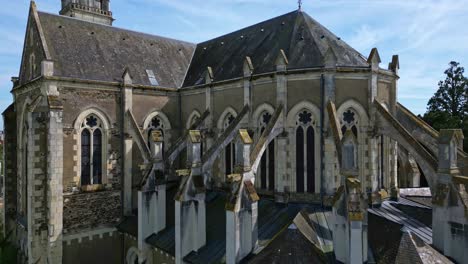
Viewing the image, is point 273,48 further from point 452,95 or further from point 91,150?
point 452,95

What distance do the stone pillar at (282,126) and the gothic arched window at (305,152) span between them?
20.7 inches

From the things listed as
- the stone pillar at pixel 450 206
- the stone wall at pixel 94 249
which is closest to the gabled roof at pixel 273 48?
the stone pillar at pixel 450 206

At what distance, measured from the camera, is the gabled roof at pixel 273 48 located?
44.8ft

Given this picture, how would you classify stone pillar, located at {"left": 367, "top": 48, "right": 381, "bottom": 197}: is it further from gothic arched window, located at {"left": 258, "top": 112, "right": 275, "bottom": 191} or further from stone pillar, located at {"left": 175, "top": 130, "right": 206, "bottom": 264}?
stone pillar, located at {"left": 175, "top": 130, "right": 206, "bottom": 264}

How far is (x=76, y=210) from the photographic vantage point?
598 inches

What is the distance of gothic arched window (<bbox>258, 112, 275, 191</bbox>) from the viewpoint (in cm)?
1414

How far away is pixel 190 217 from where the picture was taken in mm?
12094

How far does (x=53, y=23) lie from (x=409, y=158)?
64.5 feet

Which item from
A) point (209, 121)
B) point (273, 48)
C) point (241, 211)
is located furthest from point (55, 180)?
point (273, 48)

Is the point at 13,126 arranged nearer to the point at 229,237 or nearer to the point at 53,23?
the point at 53,23

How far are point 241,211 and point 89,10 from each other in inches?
846

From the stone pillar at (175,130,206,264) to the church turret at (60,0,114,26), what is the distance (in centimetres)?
1835

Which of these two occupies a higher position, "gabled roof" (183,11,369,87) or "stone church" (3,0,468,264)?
"gabled roof" (183,11,369,87)

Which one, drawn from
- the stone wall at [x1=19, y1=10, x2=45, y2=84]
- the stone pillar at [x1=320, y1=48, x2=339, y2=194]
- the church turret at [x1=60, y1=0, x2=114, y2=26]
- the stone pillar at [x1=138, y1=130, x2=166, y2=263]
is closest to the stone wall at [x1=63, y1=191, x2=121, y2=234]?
the stone pillar at [x1=138, y1=130, x2=166, y2=263]
